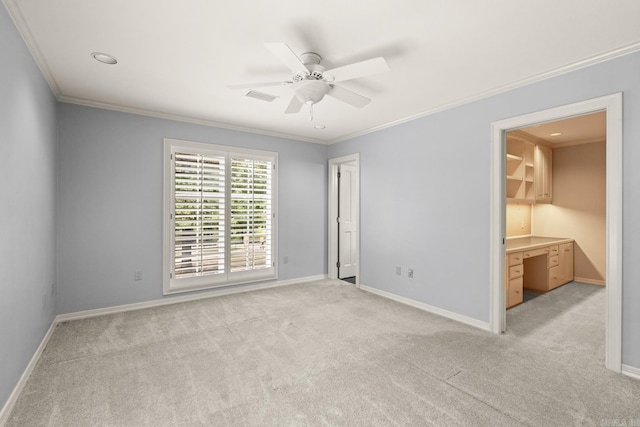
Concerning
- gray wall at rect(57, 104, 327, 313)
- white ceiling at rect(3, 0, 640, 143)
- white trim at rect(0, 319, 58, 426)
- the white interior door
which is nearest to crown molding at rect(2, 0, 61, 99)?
white ceiling at rect(3, 0, 640, 143)

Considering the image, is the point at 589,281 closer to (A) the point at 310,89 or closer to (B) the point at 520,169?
(B) the point at 520,169

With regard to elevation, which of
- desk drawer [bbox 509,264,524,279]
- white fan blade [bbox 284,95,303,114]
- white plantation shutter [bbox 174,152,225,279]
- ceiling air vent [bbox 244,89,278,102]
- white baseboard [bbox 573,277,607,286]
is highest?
ceiling air vent [bbox 244,89,278,102]

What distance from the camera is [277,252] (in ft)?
16.6

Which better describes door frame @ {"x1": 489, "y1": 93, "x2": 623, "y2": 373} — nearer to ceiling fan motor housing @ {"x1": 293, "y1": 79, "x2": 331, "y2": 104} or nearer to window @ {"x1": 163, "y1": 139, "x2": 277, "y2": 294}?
ceiling fan motor housing @ {"x1": 293, "y1": 79, "x2": 331, "y2": 104}

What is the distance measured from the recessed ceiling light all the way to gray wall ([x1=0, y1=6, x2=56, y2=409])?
447 millimetres

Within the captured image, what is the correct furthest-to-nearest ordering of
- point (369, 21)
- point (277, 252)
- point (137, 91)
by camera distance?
→ point (277, 252), point (137, 91), point (369, 21)

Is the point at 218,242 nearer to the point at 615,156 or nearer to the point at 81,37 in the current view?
the point at 81,37

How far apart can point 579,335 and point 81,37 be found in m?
5.31

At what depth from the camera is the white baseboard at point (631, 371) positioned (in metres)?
2.31

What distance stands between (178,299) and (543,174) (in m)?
6.56

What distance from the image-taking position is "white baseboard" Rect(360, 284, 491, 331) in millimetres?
3341

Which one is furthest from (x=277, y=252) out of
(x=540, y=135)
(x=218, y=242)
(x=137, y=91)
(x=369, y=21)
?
(x=540, y=135)

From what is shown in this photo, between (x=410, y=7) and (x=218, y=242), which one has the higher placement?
(x=410, y=7)

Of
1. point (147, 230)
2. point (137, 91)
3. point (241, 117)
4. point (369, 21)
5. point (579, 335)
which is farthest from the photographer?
point (241, 117)
